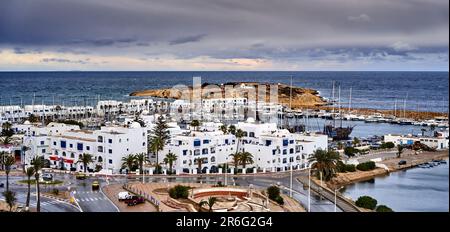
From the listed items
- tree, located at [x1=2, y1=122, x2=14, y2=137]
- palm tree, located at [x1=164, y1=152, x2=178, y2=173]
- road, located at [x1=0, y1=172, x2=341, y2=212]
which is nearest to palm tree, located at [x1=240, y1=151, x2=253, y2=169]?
road, located at [x1=0, y1=172, x2=341, y2=212]

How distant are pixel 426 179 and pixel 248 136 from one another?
5.03 m

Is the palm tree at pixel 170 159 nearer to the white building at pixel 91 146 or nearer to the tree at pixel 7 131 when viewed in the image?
the white building at pixel 91 146

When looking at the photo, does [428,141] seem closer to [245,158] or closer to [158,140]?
[245,158]

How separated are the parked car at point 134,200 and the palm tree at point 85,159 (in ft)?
13.5

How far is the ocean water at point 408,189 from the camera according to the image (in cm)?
930

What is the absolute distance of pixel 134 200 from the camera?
9445mm

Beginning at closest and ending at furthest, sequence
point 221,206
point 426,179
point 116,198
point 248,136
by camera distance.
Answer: point 221,206, point 116,198, point 426,179, point 248,136

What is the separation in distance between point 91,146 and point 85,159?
0.57 metres

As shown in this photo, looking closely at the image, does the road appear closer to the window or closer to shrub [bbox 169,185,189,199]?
shrub [bbox 169,185,189,199]

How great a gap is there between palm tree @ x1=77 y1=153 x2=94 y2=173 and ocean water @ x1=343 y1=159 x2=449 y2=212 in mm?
6053

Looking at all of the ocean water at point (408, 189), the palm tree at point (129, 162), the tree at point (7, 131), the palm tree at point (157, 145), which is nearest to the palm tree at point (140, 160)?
the palm tree at point (129, 162)

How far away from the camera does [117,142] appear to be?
1360 centimetres
